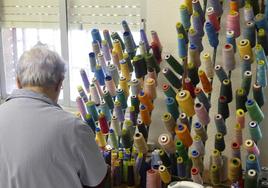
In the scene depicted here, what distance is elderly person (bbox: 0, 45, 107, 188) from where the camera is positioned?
4.04 ft

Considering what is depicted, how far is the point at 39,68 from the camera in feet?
4.18

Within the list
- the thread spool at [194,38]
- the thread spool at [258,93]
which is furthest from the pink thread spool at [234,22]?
the thread spool at [258,93]

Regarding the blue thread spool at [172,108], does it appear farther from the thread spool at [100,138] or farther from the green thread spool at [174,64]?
the thread spool at [100,138]

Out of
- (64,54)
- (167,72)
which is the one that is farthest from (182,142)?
(64,54)

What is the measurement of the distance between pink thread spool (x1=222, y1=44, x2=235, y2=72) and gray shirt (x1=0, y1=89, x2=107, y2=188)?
714 mm

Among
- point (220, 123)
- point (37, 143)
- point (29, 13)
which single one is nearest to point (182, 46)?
point (220, 123)

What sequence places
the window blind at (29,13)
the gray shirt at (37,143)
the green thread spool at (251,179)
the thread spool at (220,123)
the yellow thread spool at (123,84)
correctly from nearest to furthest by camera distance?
the gray shirt at (37,143) < the green thread spool at (251,179) < the thread spool at (220,123) < the yellow thread spool at (123,84) < the window blind at (29,13)

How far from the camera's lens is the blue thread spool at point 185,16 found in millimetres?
1714

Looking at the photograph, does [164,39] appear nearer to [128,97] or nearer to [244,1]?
[128,97]

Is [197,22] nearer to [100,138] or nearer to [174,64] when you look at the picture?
[174,64]

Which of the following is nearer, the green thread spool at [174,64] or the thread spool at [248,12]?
the thread spool at [248,12]

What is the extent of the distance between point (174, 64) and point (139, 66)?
168mm

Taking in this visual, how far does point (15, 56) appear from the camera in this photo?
275cm

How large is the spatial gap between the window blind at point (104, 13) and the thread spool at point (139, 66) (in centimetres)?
46
